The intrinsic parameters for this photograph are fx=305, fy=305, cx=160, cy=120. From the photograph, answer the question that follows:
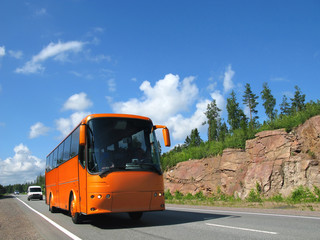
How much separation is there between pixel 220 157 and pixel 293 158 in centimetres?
999

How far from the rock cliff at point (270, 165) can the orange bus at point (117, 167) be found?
14.9 m

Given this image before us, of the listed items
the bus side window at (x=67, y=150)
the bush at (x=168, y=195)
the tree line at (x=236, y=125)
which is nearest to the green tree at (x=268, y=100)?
the tree line at (x=236, y=125)

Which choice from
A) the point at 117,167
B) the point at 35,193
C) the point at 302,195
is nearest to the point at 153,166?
the point at 117,167

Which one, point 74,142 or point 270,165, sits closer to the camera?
point 74,142

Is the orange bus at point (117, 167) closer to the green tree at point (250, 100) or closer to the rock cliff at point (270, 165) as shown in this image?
the rock cliff at point (270, 165)

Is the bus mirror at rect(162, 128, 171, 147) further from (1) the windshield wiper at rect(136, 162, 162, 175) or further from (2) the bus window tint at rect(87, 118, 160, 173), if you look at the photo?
(1) the windshield wiper at rect(136, 162, 162, 175)

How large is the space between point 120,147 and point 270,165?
1783cm

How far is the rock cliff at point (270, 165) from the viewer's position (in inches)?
845

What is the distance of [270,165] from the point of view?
2378 centimetres

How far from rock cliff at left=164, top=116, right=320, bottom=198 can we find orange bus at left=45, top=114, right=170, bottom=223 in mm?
14891

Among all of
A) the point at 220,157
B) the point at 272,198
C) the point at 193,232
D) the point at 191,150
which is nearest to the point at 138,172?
the point at 193,232

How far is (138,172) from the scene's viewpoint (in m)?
9.04

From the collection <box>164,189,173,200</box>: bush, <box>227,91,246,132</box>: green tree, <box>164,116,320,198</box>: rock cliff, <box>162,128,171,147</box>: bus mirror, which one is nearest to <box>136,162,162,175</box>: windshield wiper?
<box>162,128,171,147</box>: bus mirror

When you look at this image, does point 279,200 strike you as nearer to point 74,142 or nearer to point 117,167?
point 74,142
